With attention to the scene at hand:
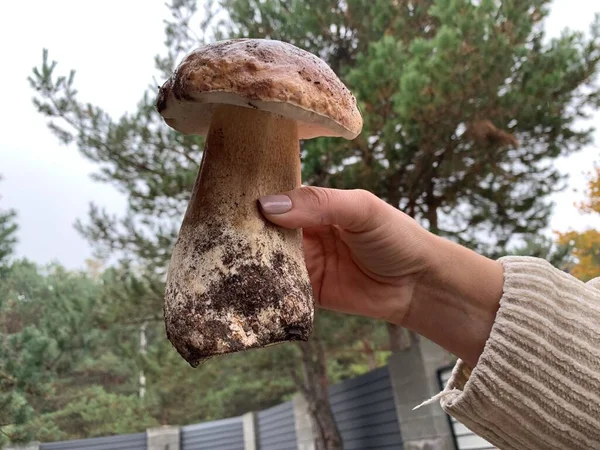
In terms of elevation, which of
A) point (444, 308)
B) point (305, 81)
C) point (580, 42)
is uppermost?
point (580, 42)

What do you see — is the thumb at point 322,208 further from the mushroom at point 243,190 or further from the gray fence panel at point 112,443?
the gray fence panel at point 112,443

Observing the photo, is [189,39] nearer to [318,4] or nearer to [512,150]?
[318,4]

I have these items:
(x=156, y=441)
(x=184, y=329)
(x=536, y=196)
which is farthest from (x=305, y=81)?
(x=156, y=441)

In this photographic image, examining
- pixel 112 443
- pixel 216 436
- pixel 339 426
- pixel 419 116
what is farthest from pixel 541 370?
pixel 112 443

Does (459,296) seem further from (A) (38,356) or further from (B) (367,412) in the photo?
(B) (367,412)

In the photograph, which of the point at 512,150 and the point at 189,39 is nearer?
the point at 512,150

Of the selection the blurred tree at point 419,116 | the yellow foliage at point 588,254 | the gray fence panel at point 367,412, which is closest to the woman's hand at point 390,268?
the blurred tree at point 419,116
